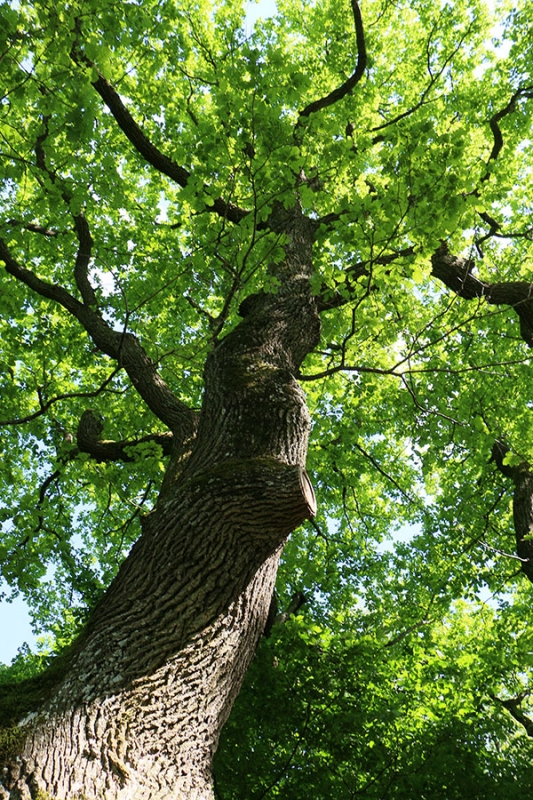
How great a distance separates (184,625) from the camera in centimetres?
271

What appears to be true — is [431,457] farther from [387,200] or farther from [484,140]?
[484,140]

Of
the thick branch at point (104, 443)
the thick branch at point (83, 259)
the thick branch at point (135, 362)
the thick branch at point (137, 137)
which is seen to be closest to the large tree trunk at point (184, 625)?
the thick branch at point (135, 362)

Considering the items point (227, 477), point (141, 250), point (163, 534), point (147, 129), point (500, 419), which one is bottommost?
point (163, 534)

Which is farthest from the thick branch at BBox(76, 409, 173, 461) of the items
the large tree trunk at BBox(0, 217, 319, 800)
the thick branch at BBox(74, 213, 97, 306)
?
the large tree trunk at BBox(0, 217, 319, 800)

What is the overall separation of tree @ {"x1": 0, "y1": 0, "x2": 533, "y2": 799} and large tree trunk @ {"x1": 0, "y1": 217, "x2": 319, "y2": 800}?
0.05 ft

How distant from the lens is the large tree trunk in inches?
83.9

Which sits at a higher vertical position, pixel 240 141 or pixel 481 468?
pixel 481 468

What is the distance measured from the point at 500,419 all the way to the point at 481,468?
1269 mm

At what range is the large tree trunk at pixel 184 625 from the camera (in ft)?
6.99

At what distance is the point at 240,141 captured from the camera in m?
4.61

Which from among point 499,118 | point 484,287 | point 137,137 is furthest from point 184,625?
point 499,118

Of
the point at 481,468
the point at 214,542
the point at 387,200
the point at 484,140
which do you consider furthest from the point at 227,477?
the point at 484,140

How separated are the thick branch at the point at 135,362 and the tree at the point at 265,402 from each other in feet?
0.11

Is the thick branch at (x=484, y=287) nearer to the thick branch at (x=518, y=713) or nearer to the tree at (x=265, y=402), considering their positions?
the tree at (x=265, y=402)
